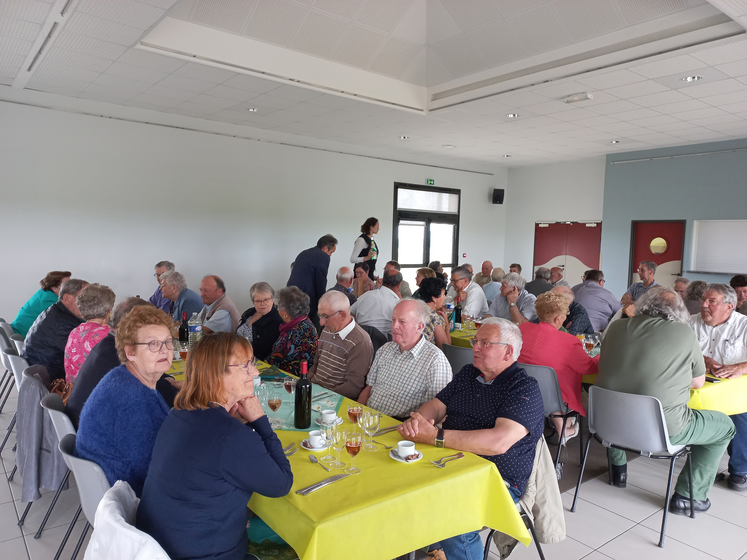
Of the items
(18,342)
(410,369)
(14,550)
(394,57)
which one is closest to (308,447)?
(410,369)

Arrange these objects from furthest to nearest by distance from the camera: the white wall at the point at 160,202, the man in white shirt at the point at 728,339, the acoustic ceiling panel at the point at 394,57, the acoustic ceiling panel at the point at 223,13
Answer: the white wall at the point at 160,202 < the acoustic ceiling panel at the point at 394,57 < the acoustic ceiling panel at the point at 223,13 < the man in white shirt at the point at 728,339

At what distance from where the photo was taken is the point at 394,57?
6.35 metres

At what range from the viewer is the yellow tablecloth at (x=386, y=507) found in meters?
1.65

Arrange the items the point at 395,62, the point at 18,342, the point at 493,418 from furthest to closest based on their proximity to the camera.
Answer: the point at 395,62
the point at 18,342
the point at 493,418

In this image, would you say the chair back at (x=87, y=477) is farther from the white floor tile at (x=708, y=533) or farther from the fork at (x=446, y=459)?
the white floor tile at (x=708, y=533)

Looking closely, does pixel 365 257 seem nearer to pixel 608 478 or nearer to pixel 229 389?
pixel 608 478

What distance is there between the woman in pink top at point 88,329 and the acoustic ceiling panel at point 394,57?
4.44m

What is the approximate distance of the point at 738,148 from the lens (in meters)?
8.55

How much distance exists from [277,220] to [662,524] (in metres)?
7.27

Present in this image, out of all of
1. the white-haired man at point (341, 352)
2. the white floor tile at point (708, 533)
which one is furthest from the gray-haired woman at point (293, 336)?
the white floor tile at point (708, 533)

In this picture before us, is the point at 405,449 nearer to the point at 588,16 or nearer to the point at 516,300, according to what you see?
the point at 516,300

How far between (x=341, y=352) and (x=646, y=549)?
81.6 inches

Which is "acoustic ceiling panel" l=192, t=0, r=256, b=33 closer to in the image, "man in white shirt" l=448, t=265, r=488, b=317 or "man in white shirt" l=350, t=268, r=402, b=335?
"man in white shirt" l=350, t=268, r=402, b=335

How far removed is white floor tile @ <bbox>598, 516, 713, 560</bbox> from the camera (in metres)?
2.78
